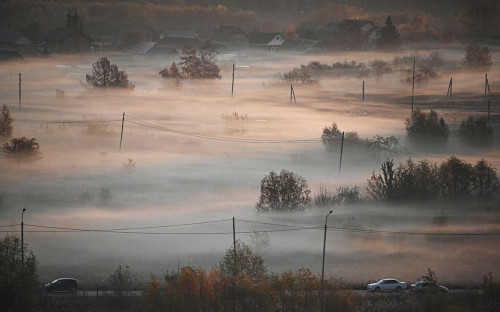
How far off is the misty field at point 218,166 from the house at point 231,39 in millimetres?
6101

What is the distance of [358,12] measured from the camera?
646 ft

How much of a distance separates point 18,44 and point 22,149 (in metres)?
47.0

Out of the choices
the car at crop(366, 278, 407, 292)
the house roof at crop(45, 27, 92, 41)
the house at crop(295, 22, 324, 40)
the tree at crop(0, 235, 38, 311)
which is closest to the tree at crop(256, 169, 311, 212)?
the car at crop(366, 278, 407, 292)

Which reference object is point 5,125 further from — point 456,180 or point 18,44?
point 456,180

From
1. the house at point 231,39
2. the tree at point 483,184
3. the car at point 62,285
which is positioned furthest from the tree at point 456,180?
the house at point 231,39

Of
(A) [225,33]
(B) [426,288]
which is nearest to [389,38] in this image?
(A) [225,33]

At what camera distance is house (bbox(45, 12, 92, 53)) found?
431ft

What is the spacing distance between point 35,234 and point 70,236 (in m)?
2.48

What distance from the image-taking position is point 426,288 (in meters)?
47.2

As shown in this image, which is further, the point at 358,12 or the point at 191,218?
the point at 358,12

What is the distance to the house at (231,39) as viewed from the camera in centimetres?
14450

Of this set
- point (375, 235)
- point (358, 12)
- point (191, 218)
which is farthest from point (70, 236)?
point (358, 12)

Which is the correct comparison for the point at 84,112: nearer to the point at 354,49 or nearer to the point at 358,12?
the point at 354,49

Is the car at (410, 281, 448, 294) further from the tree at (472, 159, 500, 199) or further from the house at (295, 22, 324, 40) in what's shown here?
the house at (295, 22, 324, 40)
